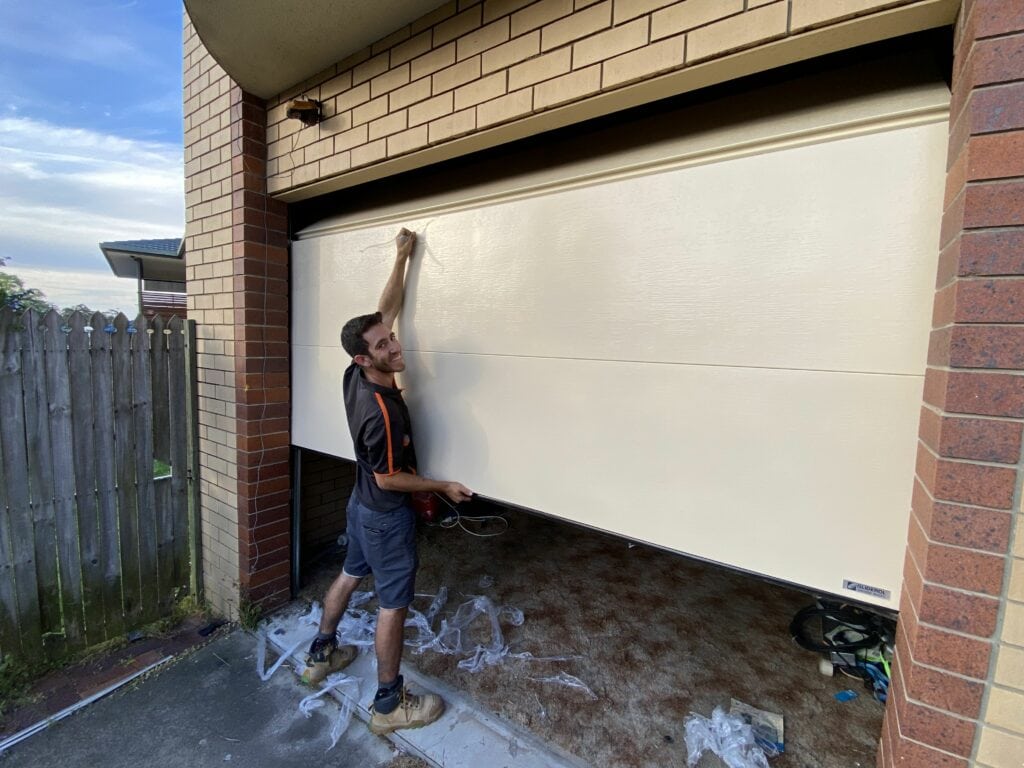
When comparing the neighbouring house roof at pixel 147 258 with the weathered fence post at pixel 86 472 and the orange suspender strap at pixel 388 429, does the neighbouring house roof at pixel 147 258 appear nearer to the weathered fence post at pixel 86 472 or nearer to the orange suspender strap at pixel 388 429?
the weathered fence post at pixel 86 472

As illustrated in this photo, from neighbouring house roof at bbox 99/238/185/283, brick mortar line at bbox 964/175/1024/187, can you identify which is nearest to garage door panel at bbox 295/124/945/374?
brick mortar line at bbox 964/175/1024/187

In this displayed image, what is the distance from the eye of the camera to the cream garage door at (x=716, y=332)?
1.25 m

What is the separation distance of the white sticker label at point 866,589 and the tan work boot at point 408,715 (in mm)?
1835

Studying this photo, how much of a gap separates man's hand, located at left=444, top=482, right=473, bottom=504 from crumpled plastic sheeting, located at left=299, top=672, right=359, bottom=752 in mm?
1219

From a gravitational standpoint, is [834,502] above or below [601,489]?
above

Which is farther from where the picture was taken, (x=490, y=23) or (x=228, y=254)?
A: (x=228, y=254)

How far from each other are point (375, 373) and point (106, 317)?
1776mm

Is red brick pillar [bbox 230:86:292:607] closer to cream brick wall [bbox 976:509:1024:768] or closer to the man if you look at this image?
the man

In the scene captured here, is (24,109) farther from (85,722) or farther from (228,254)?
(85,722)

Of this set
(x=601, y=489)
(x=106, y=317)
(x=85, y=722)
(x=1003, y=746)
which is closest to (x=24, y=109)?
(x=106, y=317)

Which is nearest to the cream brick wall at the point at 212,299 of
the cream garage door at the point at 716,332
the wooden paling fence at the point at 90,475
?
the wooden paling fence at the point at 90,475

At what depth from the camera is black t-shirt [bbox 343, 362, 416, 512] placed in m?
2.04

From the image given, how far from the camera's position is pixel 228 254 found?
2793 millimetres

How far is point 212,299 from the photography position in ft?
9.65
